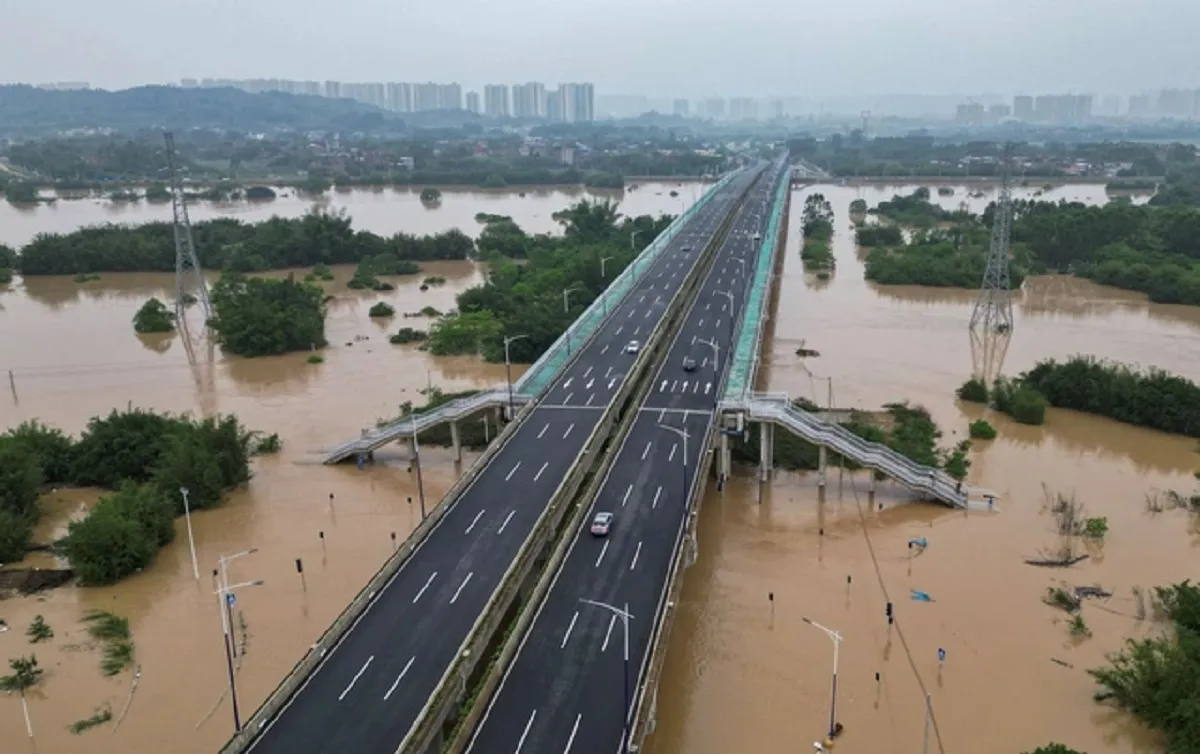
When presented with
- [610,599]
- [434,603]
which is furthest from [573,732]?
[434,603]

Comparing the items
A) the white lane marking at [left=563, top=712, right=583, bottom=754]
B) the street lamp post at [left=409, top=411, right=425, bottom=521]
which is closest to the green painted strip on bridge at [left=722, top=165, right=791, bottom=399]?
the street lamp post at [left=409, top=411, right=425, bottom=521]

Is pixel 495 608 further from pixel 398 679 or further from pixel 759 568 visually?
pixel 759 568

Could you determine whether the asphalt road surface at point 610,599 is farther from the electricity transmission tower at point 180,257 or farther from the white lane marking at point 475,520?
the electricity transmission tower at point 180,257

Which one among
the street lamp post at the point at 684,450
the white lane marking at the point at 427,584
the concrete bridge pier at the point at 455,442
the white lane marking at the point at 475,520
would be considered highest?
the street lamp post at the point at 684,450

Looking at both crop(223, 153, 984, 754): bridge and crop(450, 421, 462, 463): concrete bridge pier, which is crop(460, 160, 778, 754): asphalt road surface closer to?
crop(223, 153, 984, 754): bridge

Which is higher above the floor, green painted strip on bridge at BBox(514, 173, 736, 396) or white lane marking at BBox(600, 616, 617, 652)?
green painted strip on bridge at BBox(514, 173, 736, 396)

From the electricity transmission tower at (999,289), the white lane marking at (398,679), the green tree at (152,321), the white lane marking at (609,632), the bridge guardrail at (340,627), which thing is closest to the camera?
the bridge guardrail at (340,627)

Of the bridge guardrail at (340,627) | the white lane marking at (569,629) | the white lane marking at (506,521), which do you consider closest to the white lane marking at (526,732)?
the white lane marking at (569,629)

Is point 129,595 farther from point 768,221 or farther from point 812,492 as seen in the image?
point 768,221
